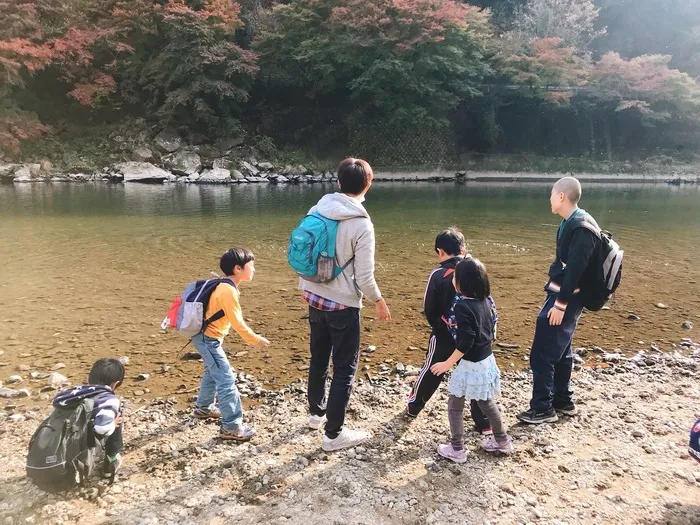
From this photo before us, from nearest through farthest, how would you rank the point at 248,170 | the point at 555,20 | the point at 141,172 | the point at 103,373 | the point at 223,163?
the point at 103,373, the point at 141,172, the point at 223,163, the point at 248,170, the point at 555,20

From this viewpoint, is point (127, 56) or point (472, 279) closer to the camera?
point (472, 279)

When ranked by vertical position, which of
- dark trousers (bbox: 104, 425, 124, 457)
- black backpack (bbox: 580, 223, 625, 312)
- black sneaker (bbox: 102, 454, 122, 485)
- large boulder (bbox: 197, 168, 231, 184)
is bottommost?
black sneaker (bbox: 102, 454, 122, 485)

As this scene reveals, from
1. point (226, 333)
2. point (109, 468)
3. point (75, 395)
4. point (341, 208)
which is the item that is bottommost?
point (109, 468)

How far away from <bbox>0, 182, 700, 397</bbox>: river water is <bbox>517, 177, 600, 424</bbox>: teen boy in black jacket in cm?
102

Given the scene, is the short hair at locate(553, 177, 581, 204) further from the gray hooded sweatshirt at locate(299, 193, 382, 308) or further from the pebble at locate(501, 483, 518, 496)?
the pebble at locate(501, 483, 518, 496)


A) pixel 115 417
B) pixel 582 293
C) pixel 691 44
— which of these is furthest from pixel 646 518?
pixel 691 44

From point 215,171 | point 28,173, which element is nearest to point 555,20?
point 215,171

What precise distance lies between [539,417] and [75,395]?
8.77 feet

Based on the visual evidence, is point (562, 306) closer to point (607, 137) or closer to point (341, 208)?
point (341, 208)

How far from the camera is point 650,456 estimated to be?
9.18ft

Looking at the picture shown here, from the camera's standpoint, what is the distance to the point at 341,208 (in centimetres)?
253

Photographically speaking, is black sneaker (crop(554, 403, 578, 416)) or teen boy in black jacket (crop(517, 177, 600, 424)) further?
black sneaker (crop(554, 403, 578, 416))

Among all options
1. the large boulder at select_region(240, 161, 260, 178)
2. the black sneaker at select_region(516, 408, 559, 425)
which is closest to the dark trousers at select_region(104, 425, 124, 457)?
the black sneaker at select_region(516, 408, 559, 425)

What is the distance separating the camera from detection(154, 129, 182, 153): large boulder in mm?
23594
